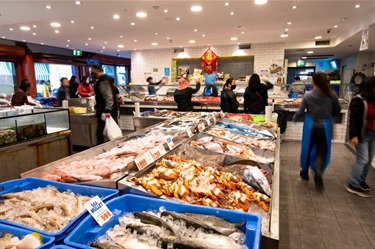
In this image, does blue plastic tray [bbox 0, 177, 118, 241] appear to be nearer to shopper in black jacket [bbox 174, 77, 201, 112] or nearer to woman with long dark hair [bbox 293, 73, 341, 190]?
woman with long dark hair [bbox 293, 73, 341, 190]

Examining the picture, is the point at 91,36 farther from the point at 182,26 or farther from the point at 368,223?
the point at 368,223

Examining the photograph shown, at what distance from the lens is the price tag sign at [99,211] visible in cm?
134

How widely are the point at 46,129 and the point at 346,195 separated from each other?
A: 493 cm

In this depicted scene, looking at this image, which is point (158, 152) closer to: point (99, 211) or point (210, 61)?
point (99, 211)

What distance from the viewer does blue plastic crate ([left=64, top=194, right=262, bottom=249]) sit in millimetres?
1210

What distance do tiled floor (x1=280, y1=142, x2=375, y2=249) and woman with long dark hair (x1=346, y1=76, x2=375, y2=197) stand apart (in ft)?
1.35

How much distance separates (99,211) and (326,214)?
3090mm

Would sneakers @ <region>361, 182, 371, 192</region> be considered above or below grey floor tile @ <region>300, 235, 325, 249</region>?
above

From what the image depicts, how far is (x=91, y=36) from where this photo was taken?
10.5 m

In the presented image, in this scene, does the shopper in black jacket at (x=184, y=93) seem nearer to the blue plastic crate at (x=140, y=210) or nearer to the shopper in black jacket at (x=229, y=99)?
the shopper in black jacket at (x=229, y=99)

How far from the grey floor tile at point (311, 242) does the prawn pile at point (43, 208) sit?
91.7 inches

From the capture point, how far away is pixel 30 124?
4.02 meters

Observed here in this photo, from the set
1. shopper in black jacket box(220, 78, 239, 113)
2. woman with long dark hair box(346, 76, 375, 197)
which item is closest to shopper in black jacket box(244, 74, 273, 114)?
shopper in black jacket box(220, 78, 239, 113)

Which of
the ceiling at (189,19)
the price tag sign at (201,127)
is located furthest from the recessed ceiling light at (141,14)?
the price tag sign at (201,127)
